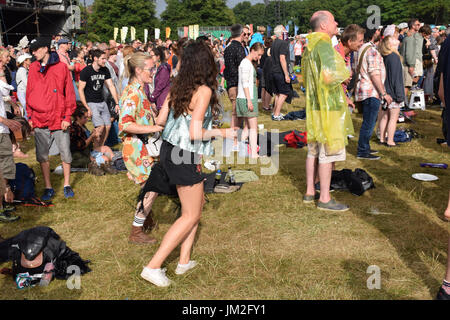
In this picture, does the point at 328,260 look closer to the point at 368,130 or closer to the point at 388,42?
the point at 368,130

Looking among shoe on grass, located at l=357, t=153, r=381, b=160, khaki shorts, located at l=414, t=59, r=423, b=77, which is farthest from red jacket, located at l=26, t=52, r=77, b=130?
khaki shorts, located at l=414, t=59, r=423, b=77

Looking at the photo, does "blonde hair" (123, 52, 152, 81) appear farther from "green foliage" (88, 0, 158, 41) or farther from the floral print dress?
"green foliage" (88, 0, 158, 41)

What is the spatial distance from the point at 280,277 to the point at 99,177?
4.21 metres

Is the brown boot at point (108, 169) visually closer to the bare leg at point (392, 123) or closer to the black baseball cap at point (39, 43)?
the black baseball cap at point (39, 43)

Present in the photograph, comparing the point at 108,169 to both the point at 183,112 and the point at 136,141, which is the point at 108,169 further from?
the point at 183,112

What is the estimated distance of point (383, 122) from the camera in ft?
25.7

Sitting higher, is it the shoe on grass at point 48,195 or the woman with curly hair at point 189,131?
the woman with curly hair at point 189,131

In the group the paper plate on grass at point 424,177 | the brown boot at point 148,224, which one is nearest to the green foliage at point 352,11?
the paper plate on grass at point 424,177

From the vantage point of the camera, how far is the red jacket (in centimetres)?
548

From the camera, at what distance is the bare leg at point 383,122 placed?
7.69 metres

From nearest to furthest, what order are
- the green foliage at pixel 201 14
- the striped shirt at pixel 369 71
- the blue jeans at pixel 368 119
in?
the striped shirt at pixel 369 71 → the blue jeans at pixel 368 119 → the green foliage at pixel 201 14

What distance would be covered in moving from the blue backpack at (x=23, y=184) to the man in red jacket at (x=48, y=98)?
0.41 meters

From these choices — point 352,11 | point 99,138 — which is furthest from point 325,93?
point 352,11

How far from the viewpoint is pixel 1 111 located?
519 centimetres
